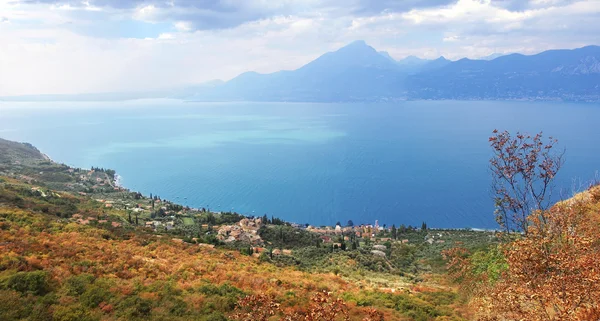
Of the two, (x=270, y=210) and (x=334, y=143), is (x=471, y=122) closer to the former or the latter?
(x=334, y=143)

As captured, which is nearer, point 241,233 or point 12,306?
point 12,306

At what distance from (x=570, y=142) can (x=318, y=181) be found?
293 ft

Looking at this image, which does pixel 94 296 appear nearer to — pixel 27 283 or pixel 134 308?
pixel 134 308

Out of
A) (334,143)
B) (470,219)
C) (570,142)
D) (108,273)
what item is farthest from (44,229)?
(570,142)

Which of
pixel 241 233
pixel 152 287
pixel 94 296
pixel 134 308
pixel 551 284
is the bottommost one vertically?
pixel 241 233

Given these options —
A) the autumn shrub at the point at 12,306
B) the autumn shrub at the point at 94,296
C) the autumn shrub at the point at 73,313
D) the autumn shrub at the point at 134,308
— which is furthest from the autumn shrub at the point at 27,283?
the autumn shrub at the point at 134,308

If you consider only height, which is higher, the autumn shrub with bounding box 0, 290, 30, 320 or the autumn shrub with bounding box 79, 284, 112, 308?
the autumn shrub with bounding box 0, 290, 30, 320

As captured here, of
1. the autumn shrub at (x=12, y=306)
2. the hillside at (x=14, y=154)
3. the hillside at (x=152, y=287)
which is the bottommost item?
the hillside at (x=14, y=154)

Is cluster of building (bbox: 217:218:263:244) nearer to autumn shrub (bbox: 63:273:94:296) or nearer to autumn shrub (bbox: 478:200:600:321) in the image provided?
autumn shrub (bbox: 63:273:94:296)

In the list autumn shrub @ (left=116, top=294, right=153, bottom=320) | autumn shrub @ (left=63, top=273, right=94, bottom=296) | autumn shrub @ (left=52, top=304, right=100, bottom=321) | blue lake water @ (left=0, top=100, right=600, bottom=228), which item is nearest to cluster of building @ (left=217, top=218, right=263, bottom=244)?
blue lake water @ (left=0, top=100, right=600, bottom=228)

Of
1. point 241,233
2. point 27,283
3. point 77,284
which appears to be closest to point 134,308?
point 77,284

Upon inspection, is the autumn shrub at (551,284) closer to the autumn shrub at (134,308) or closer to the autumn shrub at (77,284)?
the autumn shrub at (134,308)

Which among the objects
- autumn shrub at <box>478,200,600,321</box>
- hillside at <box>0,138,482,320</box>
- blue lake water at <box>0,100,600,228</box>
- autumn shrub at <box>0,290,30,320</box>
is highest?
autumn shrub at <box>478,200,600,321</box>

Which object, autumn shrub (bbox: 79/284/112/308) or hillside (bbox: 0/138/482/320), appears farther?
autumn shrub (bbox: 79/284/112/308)
